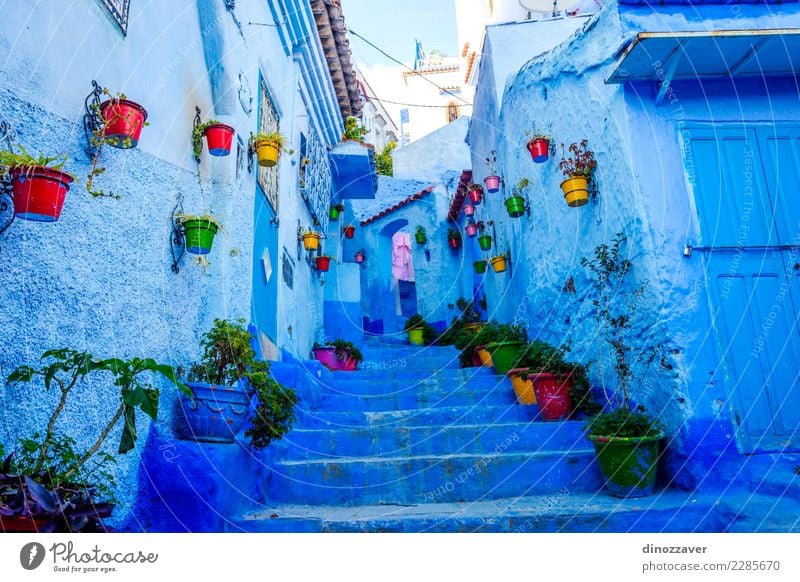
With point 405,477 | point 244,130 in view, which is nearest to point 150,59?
point 244,130

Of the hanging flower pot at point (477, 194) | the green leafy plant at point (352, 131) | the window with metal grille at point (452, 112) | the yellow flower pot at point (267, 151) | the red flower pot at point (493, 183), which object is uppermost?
the window with metal grille at point (452, 112)

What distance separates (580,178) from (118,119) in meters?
4.14

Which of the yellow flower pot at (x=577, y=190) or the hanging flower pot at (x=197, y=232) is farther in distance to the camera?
the yellow flower pot at (x=577, y=190)

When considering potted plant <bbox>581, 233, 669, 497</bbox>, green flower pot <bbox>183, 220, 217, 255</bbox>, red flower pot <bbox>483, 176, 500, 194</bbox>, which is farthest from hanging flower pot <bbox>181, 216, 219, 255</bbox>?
red flower pot <bbox>483, 176, 500, 194</bbox>

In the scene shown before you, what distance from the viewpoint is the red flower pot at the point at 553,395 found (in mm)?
5482

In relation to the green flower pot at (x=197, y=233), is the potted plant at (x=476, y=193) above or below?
above

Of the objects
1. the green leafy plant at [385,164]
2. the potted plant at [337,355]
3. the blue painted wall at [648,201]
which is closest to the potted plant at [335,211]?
the potted plant at [337,355]

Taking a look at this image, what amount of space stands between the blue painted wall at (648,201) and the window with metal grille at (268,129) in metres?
3.23

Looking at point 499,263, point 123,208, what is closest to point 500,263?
point 499,263

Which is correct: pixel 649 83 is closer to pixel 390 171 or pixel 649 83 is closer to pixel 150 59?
pixel 150 59

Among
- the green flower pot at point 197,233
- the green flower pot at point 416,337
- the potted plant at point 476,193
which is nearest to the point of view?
the green flower pot at point 197,233

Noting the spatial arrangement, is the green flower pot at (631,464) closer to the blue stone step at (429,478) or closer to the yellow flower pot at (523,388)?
the blue stone step at (429,478)

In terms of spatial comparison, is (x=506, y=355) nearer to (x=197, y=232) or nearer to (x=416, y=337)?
(x=197, y=232)
